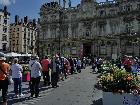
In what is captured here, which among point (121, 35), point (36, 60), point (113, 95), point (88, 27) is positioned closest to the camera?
point (113, 95)

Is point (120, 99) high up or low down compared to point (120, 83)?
down

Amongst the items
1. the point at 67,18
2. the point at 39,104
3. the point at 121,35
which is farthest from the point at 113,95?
the point at 67,18

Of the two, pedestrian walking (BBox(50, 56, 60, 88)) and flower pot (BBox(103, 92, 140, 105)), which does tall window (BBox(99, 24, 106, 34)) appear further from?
flower pot (BBox(103, 92, 140, 105))

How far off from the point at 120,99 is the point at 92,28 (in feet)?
214

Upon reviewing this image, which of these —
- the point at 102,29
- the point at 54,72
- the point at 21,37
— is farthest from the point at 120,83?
the point at 21,37

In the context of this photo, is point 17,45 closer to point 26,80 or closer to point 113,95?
point 26,80

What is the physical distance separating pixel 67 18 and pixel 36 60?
2550 inches

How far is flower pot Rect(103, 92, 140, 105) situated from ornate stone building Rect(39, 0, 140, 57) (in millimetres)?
56329

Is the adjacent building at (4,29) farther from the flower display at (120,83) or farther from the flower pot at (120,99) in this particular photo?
the flower pot at (120,99)

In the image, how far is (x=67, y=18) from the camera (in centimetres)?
8238

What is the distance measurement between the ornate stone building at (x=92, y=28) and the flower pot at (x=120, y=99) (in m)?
56.3

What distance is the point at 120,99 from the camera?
44.7ft

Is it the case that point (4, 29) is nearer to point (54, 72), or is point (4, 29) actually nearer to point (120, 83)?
point (54, 72)

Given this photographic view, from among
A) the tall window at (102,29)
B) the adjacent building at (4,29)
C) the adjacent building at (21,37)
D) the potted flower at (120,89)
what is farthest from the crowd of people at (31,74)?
the adjacent building at (21,37)
